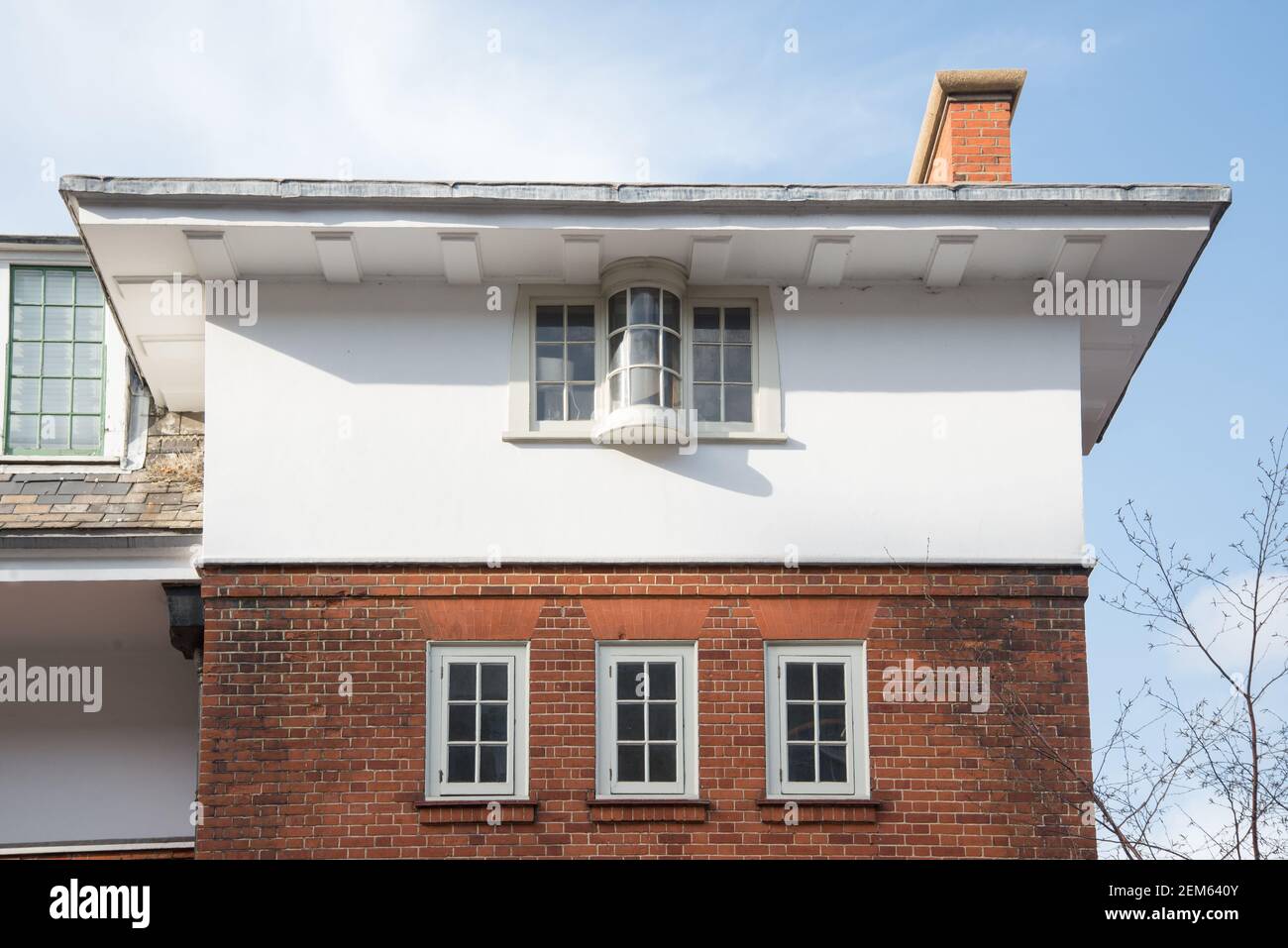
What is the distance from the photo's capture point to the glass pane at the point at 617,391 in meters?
12.9

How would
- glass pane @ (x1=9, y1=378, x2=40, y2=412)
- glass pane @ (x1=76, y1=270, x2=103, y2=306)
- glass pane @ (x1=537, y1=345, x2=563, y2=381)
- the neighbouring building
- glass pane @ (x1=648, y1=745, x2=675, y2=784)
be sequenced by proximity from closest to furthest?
1. the neighbouring building
2. glass pane @ (x1=648, y1=745, x2=675, y2=784)
3. glass pane @ (x1=537, y1=345, x2=563, y2=381)
4. glass pane @ (x1=9, y1=378, x2=40, y2=412)
5. glass pane @ (x1=76, y1=270, x2=103, y2=306)

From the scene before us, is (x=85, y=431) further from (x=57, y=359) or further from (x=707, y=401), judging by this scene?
(x=707, y=401)

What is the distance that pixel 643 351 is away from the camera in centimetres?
1291

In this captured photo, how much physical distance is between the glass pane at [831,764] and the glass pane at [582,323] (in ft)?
12.0

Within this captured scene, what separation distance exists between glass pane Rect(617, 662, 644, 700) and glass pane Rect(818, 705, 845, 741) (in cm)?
136

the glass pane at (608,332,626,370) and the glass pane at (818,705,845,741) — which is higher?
the glass pane at (608,332,626,370)

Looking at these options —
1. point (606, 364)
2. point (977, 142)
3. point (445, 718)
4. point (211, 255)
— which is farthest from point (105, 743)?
point (977, 142)

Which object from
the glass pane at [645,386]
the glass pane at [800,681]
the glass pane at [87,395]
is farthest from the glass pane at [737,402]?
the glass pane at [87,395]

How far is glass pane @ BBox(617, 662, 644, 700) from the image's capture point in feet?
41.4

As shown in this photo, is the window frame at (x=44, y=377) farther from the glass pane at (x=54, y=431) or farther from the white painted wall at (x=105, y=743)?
the white painted wall at (x=105, y=743)

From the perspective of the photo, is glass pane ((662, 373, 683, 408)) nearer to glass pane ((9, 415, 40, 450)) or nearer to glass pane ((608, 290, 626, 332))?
glass pane ((608, 290, 626, 332))

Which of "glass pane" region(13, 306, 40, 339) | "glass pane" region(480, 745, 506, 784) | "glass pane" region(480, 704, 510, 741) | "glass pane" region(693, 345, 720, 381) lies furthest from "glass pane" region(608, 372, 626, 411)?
"glass pane" region(13, 306, 40, 339)
